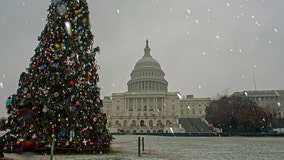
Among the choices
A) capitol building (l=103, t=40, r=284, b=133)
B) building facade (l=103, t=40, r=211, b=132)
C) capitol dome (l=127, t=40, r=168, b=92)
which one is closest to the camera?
capitol building (l=103, t=40, r=284, b=133)

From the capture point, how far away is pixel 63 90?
38.1ft

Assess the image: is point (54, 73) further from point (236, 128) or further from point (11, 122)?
point (236, 128)

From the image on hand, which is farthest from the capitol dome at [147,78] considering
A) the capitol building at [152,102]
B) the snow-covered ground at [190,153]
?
the snow-covered ground at [190,153]

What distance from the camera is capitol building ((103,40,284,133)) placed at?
297ft

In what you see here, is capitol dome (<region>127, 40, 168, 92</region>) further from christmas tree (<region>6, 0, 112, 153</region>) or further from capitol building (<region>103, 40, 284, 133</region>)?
christmas tree (<region>6, 0, 112, 153</region>)

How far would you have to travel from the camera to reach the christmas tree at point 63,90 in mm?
11156

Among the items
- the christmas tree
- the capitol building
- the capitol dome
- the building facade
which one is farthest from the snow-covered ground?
the capitol dome

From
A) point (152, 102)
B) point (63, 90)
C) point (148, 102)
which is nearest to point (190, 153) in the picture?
point (63, 90)

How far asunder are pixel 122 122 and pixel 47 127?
266 feet

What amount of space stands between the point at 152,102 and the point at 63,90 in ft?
306

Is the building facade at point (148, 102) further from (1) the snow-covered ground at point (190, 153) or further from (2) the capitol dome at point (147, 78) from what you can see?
(1) the snow-covered ground at point (190, 153)

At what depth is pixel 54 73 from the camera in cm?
1173

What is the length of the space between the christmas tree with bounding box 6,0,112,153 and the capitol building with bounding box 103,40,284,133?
7565cm

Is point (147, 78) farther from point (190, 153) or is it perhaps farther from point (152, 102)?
point (190, 153)
